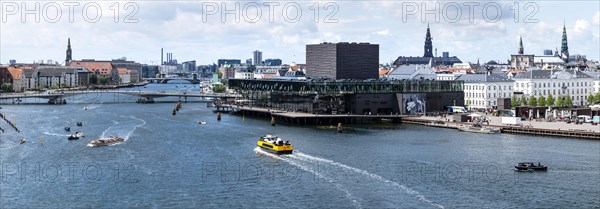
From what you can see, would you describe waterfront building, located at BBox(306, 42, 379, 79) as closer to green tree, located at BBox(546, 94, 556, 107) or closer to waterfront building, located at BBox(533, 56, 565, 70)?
green tree, located at BBox(546, 94, 556, 107)

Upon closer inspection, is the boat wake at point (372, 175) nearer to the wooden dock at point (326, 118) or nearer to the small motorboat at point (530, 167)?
the small motorboat at point (530, 167)

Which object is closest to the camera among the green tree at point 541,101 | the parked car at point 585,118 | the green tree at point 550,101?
the parked car at point 585,118

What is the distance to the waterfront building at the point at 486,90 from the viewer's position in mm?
85688

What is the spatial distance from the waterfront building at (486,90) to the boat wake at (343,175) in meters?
44.3

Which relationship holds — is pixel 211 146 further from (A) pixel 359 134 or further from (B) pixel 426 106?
(B) pixel 426 106

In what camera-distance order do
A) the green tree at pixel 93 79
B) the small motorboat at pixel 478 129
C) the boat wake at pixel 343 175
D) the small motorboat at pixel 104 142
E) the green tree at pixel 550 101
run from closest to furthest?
1. the boat wake at pixel 343 175
2. the small motorboat at pixel 104 142
3. the small motorboat at pixel 478 129
4. the green tree at pixel 550 101
5. the green tree at pixel 93 79

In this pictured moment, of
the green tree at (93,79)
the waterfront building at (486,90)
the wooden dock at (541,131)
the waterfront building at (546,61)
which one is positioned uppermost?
the waterfront building at (546,61)

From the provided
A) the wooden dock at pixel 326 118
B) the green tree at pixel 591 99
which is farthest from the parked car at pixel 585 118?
the green tree at pixel 591 99

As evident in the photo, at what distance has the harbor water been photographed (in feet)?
109

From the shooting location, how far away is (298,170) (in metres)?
40.8

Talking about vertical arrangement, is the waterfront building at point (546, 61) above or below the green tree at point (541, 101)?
above

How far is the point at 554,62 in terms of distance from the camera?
162 m

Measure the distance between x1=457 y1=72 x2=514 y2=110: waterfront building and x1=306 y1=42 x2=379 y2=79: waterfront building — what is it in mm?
20776

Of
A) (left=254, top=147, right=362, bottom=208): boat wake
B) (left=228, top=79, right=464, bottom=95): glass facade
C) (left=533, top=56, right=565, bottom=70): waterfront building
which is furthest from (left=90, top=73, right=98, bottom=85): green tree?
(left=254, top=147, right=362, bottom=208): boat wake
